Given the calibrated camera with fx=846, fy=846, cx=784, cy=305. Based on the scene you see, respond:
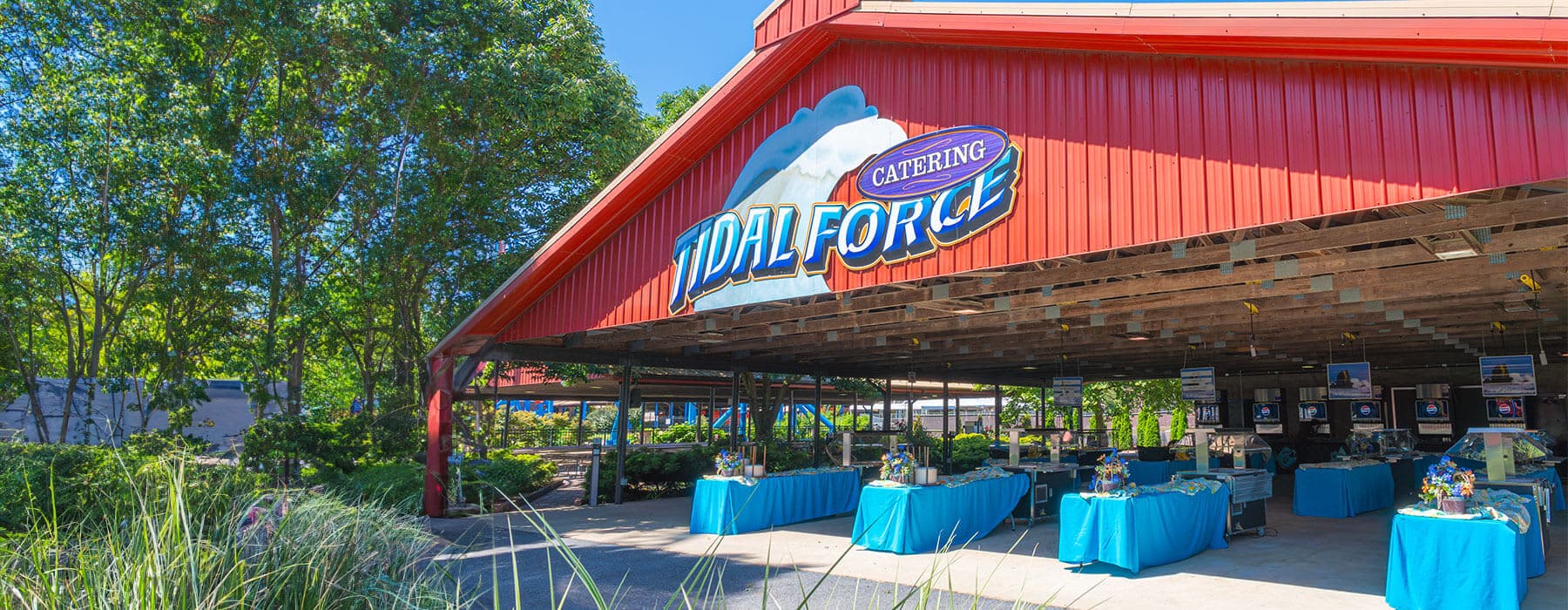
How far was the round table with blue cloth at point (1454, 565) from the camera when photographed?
628cm

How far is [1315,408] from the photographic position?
21453 millimetres

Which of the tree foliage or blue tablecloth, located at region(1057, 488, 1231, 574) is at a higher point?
the tree foliage

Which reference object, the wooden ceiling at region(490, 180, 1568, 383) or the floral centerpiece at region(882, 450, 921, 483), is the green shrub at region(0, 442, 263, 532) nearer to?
the wooden ceiling at region(490, 180, 1568, 383)

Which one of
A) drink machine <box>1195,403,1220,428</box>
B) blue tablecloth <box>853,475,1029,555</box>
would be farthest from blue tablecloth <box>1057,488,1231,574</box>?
drink machine <box>1195,403,1220,428</box>

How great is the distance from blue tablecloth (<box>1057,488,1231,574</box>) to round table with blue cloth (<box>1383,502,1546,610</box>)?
1.95 meters

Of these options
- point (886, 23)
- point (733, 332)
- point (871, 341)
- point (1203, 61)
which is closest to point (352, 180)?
point (733, 332)

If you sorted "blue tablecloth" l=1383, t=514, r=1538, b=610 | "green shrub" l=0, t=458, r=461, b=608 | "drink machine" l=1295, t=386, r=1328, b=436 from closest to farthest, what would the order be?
"green shrub" l=0, t=458, r=461, b=608 → "blue tablecloth" l=1383, t=514, r=1538, b=610 → "drink machine" l=1295, t=386, r=1328, b=436

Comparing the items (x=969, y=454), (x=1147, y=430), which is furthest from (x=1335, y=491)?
(x=1147, y=430)

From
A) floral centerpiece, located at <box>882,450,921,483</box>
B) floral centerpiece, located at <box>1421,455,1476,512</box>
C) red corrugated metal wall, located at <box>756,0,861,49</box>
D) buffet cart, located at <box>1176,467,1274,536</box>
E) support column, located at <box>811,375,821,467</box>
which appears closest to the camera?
floral centerpiece, located at <box>1421,455,1476,512</box>

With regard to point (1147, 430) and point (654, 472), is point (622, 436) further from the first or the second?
point (1147, 430)

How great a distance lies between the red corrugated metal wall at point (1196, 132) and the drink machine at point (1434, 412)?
61.0 ft

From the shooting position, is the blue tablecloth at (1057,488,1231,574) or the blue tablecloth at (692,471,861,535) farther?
the blue tablecloth at (692,471,861,535)

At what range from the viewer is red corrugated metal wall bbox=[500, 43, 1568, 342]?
5.14m

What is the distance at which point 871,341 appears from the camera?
1463 cm
